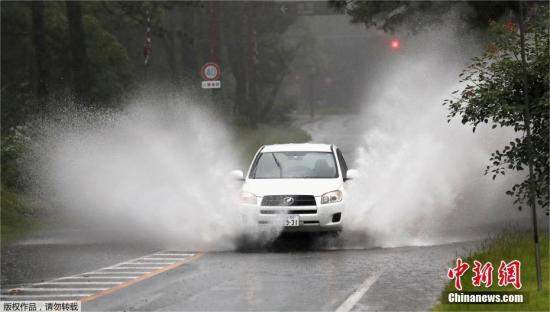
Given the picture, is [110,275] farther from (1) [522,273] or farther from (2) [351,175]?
(1) [522,273]

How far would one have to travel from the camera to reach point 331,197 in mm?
18766

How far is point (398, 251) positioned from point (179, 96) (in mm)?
39544

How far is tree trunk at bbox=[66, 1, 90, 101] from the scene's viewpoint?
39000 millimetres

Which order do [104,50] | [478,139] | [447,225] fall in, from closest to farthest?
1. [447,225]
2. [478,139]
3. [104,50]

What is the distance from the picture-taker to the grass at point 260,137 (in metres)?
48.9

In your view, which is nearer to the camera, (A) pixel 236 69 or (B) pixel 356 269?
(B) pixel 356 269

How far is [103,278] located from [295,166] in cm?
569

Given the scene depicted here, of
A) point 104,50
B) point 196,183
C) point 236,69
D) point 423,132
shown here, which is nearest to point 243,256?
point 196,183

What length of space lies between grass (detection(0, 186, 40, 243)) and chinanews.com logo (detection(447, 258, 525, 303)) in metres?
12.8

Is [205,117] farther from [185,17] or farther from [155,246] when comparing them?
[155,246]

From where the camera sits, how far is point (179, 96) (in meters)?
56.4

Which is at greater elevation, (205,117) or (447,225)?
(205,117)

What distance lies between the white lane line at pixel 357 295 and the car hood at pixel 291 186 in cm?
397

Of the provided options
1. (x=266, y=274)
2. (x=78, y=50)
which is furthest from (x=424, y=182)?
(x=78, y=50)
